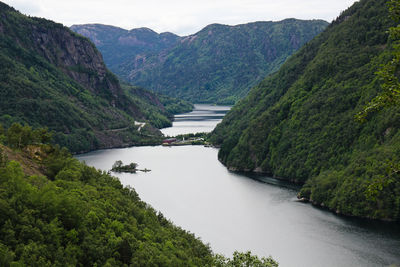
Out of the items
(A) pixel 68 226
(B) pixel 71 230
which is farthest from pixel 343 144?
(B) pixel 71 230

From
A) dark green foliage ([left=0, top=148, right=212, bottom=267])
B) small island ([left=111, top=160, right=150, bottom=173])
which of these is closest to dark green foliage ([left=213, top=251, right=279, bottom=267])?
dark green foliage ([left=0, top=148, right=212, bottom=267])

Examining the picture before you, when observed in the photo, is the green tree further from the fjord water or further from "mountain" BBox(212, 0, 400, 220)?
"mountain" BBox(212, 0, 400, 220)

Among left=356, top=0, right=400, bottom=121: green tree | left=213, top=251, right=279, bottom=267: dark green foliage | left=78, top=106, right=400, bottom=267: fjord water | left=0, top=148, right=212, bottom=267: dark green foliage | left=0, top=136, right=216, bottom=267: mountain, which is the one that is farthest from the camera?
left=78, top=106, right=400, bottom=267: fjord water

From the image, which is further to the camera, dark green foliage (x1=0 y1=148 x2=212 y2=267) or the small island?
the small island

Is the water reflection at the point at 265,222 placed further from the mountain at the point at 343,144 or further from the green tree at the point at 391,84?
the green tree at the point at 391,84

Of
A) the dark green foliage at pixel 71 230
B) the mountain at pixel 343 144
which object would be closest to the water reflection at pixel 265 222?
the mountain at pixel 343 144

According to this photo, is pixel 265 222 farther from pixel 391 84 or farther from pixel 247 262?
pixel 391 84
